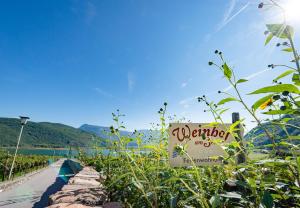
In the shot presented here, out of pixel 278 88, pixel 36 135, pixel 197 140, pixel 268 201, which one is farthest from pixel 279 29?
pixel 36 135

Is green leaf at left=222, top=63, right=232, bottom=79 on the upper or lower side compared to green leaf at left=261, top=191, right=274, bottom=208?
upper

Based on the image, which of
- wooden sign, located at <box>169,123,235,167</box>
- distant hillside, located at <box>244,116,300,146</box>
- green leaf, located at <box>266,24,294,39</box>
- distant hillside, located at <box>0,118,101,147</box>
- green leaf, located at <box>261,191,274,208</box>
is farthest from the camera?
distant hillside, located at <box>0,118,101,147</box>

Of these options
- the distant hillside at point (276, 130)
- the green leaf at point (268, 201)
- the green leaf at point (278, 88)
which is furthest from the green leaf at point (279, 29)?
the green leaf at point (268, 201)

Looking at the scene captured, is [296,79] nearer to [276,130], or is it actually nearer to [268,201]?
[268,201]

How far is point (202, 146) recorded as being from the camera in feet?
7.39

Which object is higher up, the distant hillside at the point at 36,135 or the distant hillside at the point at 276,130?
the distant hillside at the point at 36,135

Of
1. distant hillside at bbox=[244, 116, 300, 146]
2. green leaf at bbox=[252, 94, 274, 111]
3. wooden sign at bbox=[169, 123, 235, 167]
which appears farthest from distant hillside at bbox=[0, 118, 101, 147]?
green leaf at bbox=[252, 94, 274, 111]

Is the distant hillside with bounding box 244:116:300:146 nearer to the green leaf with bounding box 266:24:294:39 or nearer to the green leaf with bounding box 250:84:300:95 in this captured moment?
the green leaf with bounding box 250:84:300:95

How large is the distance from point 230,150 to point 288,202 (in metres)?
0.32

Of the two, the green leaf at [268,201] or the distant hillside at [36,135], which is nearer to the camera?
the green leaf at [268,201]

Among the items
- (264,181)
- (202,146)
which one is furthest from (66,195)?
(264,181)

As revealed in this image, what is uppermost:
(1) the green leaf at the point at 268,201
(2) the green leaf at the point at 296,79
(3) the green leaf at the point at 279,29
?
(3) the green leaf at the point at 279,29

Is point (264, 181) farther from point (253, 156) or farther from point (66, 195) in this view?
point (66, 195)

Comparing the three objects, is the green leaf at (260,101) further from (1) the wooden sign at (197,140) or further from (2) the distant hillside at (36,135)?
(2) the distant hillside at (36,135)
